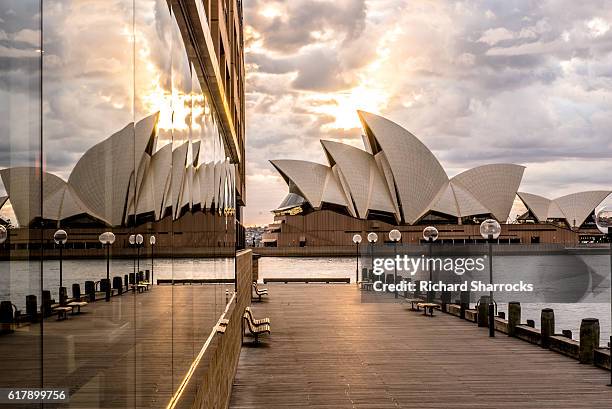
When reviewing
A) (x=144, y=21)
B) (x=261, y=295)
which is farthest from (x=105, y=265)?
(x=261, y=295)

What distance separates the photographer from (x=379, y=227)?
68.8 metres

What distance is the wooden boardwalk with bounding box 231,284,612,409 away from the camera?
7969 millimetres

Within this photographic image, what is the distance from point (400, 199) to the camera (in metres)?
63.1

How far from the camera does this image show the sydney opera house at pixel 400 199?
58594mm

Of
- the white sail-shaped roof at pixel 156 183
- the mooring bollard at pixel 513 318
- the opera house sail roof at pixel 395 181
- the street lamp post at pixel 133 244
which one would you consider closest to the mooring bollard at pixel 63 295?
the street lamp post at pixel 133 244

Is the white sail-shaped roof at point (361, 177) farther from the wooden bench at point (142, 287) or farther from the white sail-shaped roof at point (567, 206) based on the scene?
the wooden bench at point (142, 287)

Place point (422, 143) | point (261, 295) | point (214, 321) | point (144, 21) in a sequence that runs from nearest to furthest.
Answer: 1. point (144, 21)
2. point (214, 321)
3. point (261, 295)
4. point (422, 143)

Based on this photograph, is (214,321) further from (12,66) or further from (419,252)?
(419,252)

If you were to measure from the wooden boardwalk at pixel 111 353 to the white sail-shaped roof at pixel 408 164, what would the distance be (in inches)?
2053

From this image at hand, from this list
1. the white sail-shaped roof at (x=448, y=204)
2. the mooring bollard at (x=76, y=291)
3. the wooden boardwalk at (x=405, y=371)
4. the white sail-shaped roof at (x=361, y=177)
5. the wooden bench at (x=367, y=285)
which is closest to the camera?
the mooring bollard at (x=76, y=291)

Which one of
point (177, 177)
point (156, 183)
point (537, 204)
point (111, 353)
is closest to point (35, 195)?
point (111, 353)

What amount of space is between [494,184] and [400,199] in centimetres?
1054

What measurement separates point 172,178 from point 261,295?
20.0 m

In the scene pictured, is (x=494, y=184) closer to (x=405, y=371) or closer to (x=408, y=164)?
(x=408, y=164)
